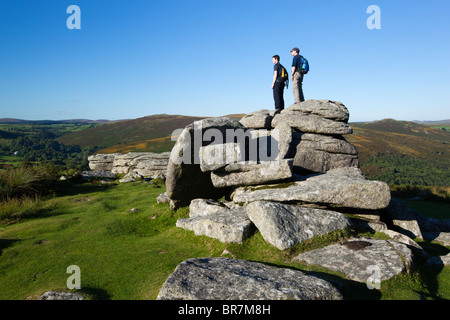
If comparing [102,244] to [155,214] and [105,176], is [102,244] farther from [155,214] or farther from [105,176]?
[105,176]

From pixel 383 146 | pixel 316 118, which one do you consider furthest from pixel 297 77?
A: pixel 383 146

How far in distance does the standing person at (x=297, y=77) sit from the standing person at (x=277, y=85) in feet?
3.31

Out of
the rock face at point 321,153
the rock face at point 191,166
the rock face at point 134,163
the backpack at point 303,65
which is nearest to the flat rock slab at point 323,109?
the rock face at point 321,153

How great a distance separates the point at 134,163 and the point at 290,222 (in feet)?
106

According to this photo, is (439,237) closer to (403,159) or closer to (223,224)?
(223,224)

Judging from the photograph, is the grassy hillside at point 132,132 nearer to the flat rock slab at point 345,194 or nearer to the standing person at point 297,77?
the standing person at point 297,77

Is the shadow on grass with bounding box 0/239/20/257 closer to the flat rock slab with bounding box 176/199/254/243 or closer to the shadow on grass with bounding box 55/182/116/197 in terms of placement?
the flat rock slab with bounding box 176/199/254/243

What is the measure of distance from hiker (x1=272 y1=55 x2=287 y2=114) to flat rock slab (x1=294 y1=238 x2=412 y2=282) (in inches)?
437

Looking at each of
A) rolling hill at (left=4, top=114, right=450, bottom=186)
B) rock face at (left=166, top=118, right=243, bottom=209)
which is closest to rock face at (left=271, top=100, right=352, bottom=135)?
rock face at (left=166, top=118, right=243, bottom=209)

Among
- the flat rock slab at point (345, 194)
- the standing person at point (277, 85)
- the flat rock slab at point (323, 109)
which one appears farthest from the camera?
the standing person at point (277, 85)

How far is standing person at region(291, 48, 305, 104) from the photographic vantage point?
A: 18219 millimetres

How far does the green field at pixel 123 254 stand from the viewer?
7.80 m

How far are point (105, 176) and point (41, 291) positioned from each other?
2603cm

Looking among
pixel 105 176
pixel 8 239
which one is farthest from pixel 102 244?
pixel 105 176
